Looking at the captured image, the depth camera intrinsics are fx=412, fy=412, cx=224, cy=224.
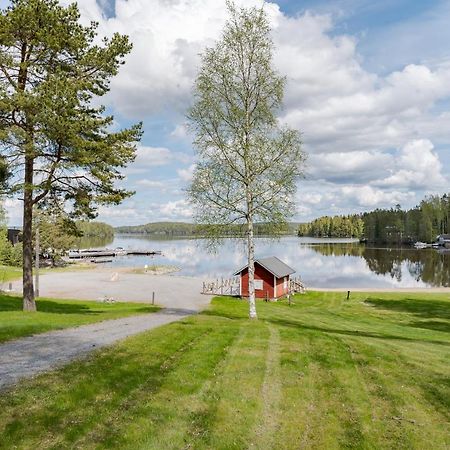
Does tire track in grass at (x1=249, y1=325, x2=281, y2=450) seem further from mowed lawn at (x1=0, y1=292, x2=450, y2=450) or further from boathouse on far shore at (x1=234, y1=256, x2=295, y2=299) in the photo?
boathouse on far shore at (x1=234, y1=256, x2=295, y2=299)

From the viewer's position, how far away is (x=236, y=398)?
10.4m

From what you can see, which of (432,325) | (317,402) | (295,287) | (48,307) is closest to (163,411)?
(317,402)

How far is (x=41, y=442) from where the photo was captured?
762 centimetres

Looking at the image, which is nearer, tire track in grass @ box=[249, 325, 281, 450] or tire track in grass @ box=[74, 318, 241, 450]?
tire track in grass @ box=[74, 318, 241, 450]

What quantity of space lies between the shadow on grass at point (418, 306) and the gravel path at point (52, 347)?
28.2m

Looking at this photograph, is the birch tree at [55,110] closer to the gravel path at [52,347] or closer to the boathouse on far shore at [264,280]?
the gravel path at [52,347]

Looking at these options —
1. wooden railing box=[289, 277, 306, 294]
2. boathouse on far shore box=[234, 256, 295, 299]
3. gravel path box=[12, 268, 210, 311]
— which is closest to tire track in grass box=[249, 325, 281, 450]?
gravel path box=[12, 268, 210, 311]

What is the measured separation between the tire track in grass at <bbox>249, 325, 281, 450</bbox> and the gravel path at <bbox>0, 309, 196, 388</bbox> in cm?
595

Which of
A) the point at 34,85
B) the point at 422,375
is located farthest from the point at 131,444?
the point at 34,85

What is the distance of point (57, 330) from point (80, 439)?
36.8ft

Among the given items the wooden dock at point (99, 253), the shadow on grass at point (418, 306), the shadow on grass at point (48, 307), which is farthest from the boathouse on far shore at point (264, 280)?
the wooden dock at point (99, 253)

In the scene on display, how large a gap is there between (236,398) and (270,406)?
0.87 metres

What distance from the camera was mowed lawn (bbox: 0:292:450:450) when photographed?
8.38 metres

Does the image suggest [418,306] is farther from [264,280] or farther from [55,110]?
[55,110]
